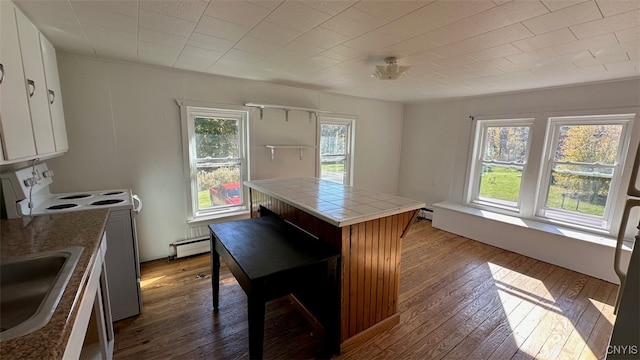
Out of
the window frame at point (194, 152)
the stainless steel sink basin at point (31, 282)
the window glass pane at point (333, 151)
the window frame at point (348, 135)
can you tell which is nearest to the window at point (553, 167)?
the window frame at point (348, 135)

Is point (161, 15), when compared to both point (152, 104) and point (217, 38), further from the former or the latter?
point (152, 104)

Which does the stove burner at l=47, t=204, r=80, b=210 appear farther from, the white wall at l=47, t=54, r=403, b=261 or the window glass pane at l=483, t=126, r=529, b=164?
the window glass pane at l=483, t=126, r=529, b=164

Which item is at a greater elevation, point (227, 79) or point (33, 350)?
point (227, 79)

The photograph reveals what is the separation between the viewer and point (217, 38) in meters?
1.92

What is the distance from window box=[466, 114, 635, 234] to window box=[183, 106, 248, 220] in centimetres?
359

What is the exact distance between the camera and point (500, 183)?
3.96 m

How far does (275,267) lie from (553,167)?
389 centimetres

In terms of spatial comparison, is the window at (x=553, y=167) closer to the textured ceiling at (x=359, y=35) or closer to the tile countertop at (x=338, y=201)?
the textured ceiling at (x=359, y=35)

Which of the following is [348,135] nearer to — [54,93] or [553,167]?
[553,167]

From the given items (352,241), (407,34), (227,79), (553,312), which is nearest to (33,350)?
(352,241)

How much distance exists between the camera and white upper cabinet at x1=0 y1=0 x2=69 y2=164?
126 cm

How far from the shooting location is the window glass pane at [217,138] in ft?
10.3

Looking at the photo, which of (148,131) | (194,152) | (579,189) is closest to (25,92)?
(148,131)

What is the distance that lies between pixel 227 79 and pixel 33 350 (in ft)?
9.78
